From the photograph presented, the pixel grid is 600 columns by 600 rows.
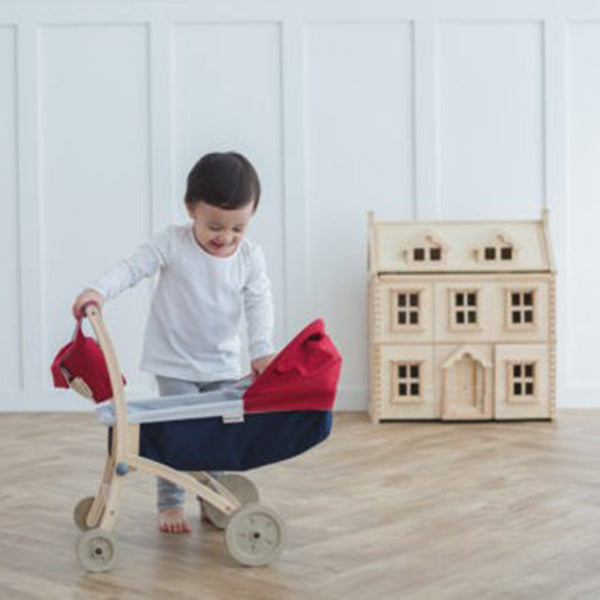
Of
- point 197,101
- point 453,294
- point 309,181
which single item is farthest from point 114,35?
point 453,294

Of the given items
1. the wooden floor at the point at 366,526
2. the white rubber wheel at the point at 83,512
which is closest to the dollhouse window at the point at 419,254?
the wooden floor at the point at 366,526

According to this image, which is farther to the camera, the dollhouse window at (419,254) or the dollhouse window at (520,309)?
the dollhouse window at (419,254)

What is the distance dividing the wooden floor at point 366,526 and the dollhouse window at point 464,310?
0.48m

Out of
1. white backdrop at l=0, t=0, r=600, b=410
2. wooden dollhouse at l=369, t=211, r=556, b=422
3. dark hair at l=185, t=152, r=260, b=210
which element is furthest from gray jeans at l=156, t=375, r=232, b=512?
white backdrop at l=0, t=0, r=600, b=410

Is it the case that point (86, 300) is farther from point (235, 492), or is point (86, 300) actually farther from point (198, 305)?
point (235, 492)

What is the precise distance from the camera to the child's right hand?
7.07ft

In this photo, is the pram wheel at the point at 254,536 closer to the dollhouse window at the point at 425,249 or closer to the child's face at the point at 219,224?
the child's face at the point at 219,224

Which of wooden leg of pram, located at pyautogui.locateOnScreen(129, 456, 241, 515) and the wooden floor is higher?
wooden leg of pram, located at pyautogui.locateOnScreen(129, 456, 241, 515)

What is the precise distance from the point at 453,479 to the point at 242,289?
0.87 meters

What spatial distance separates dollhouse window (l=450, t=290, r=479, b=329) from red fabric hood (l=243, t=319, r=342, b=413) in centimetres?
205

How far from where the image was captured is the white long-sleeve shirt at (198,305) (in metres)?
2.41

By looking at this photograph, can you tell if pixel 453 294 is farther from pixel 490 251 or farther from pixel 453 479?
pixel 453 479

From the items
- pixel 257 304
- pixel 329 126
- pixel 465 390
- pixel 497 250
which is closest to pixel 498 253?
pixel 497 250

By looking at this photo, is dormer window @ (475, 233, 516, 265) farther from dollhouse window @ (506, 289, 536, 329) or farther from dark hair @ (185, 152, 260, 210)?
dark hair @ (185, 152, 260, 210)
